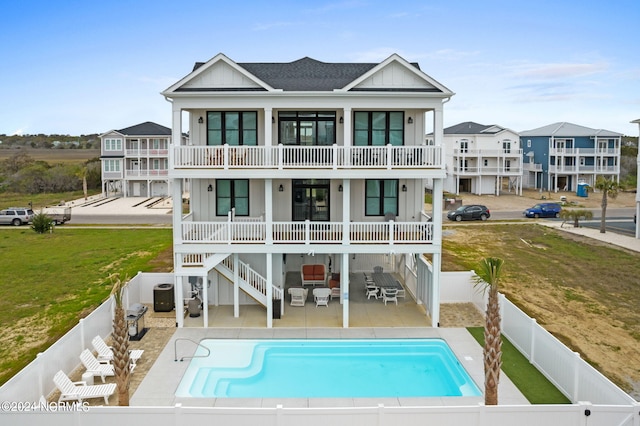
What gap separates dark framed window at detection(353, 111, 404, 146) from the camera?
74.7 ft

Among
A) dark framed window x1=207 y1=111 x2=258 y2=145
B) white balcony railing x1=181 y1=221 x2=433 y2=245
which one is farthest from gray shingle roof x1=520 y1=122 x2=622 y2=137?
dark framed window x1=207 y1=111 x2=258 y2=145

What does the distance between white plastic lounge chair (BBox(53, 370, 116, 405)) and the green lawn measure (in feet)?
8.52

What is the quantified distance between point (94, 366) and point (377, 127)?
1368cm

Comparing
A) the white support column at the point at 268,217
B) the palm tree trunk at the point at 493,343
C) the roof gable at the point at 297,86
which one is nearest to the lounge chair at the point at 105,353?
the white support column at the point at 268,217

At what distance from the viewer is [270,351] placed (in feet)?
60.5

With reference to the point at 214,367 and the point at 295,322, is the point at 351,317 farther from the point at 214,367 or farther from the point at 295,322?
the point at 214,367

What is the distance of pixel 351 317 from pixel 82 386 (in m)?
10.1

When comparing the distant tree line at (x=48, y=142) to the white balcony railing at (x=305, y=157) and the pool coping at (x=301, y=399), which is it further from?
the pool coping at (x=301, y=399)

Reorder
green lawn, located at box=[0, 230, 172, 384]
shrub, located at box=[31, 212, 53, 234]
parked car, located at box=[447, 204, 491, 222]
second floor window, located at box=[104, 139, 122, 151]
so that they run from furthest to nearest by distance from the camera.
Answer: second floor window, located at box=[104, 139, 122, 151] < parked car, located at box=[447, 204, 491, 222] < shrub, located at box=[31, 212, 53, 234] < green lawn, located at box=[0, 230, 172, 384]

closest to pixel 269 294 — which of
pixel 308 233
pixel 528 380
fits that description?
pixel 308 233

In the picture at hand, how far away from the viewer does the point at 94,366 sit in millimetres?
15594

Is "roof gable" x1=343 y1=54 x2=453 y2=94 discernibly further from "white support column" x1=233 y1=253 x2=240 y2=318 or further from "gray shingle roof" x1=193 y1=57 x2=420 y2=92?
"white support column" x1=233 y1=253 x2=240 y2=318

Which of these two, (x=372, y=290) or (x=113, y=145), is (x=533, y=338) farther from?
(x=113, y=145)

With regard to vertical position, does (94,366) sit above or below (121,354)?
below
